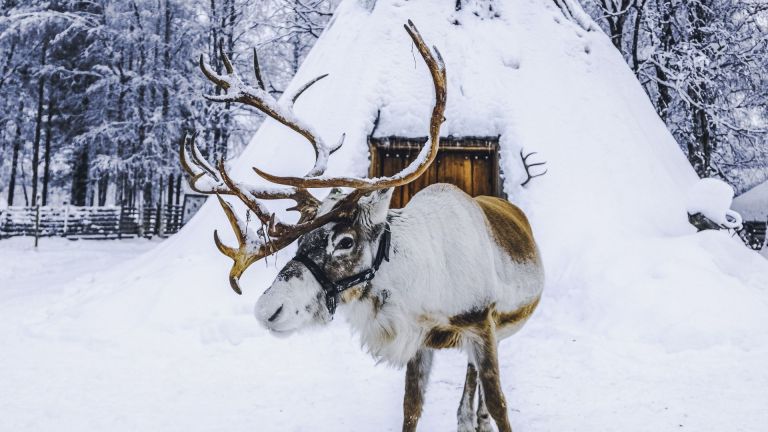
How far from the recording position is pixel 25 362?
475 centimetres

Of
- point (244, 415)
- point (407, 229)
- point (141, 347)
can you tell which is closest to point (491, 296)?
point (407, 229)

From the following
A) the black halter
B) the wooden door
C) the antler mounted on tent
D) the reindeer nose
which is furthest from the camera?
the wooden door

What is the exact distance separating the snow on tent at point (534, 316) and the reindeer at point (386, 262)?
45 cm

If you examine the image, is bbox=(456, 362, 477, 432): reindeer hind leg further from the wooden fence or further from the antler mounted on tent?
the wooden fence

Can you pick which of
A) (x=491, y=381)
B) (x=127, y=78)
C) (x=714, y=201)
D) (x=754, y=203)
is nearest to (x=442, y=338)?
A: (x=491, y=381)

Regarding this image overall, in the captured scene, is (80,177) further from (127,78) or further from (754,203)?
(754,203)

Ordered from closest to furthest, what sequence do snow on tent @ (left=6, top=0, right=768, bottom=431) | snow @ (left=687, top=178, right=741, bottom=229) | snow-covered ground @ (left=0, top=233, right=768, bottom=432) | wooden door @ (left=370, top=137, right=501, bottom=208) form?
snow-covered ground @ (left=0, top=233, right=768, bottom=432) → snow on tent @ (left=6, top=0, right=768, bottom=431) → snow @ (left=687, top=178, right=741, bottom=229) → wooden door @ (left=370, top=137, right=501, bottom=208)

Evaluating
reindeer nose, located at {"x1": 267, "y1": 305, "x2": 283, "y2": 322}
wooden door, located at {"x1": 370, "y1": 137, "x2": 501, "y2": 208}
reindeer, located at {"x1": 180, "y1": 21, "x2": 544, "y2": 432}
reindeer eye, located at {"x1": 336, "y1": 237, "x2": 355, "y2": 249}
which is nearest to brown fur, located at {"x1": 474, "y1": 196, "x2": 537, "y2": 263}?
reindeer, located at {"x1": 180, "y1": 21, "x2": 544, "y2": 432}

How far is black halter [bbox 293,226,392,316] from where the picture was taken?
2.29 m

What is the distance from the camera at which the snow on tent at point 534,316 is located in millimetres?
3816

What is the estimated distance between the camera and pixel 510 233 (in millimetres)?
3438

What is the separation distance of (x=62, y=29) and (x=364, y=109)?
17514 millimetres

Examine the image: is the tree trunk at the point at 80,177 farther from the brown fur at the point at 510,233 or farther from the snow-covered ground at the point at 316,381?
the brown fur at the point at 510,233

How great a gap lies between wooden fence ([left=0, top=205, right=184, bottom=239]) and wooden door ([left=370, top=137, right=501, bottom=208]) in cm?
1400
